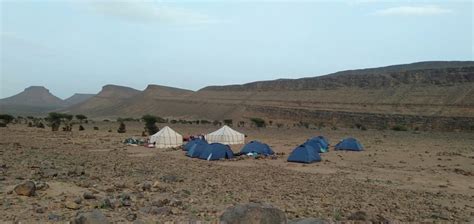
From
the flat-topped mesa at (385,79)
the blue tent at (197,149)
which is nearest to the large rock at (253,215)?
the blue tent at (197,149)

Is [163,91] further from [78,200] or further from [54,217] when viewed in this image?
[54,217]

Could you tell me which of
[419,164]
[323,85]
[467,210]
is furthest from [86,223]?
[323,85]

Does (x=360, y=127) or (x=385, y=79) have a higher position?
(x=385, y=79)

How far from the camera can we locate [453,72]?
76.9m

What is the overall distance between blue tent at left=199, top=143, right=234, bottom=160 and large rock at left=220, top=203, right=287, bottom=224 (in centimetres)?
1608

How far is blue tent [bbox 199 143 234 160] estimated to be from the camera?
78.8 ft

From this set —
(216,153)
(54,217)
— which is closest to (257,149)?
(216,153)

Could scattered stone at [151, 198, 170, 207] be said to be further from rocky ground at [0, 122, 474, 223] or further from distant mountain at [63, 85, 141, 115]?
distant mountain at [63, 85, 141, 115]

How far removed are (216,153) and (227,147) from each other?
91cm

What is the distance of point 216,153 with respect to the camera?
24.0m

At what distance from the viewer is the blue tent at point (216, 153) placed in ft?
78.8

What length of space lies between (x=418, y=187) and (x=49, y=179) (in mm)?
11706

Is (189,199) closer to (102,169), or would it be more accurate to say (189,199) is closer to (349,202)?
(349,202)

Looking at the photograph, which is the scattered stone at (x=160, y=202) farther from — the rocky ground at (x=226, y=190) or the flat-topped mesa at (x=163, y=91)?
the flat-topped mesa at (x=163, y=91)
